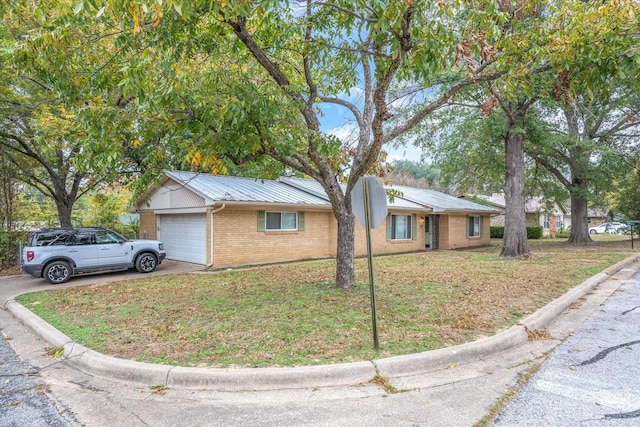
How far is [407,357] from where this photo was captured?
4207 mm

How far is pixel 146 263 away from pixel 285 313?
7.82 m

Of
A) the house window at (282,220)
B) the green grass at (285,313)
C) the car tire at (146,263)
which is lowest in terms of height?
the green grass at (285,313)

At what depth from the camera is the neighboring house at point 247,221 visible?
12.8m

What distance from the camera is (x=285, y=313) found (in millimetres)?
6207

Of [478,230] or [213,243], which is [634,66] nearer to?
[213,243]

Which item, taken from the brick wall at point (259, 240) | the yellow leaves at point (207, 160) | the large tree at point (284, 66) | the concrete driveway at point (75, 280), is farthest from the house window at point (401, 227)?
the yellow leaves at point (207, 160)

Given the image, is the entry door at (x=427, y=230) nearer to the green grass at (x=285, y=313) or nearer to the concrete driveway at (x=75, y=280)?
the green grass at (x=285, y=313)

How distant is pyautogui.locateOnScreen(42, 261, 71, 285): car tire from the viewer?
10.0 m

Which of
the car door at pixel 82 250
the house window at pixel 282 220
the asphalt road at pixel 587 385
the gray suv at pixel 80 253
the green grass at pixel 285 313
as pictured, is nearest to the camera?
the asphalt road at pixel 587 385

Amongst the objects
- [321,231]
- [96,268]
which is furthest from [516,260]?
[96,268]

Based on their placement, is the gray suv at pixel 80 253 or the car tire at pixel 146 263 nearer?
the gray suv at pixel 80 253

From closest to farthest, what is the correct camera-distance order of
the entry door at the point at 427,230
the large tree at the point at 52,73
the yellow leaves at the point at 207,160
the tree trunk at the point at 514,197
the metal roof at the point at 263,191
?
the large tree at the point at 52,73, the yellow leaves at the point at 207,160, the metal roof at the point at 263,191, the tree trunk at the point at 514,197, the entry door at the point at 427,230

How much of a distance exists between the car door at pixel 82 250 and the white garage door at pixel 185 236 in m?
3.37

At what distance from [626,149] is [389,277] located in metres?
18.8
